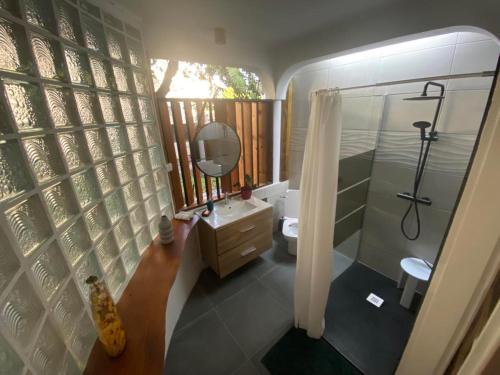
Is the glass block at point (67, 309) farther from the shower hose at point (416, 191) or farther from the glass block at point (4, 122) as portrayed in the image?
the shower hose at point (416, 191)

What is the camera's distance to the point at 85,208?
36.1 inches

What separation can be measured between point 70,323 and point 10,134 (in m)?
0.71

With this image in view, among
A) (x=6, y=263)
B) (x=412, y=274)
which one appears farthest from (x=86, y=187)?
(x=412, y=274)

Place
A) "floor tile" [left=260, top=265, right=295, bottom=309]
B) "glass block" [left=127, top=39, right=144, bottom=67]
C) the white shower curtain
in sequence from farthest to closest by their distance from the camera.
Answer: "floor tile" [left=260, top=265, right=295, bottom=309]
"glass block" [left=127, top=39, right=144, bottom=67]
the white shower curtain

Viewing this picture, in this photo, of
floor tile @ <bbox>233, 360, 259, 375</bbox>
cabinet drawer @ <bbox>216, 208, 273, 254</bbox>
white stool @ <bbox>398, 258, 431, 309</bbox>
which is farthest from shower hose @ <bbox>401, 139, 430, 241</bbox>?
floor tile @ <bbox>233, 360, 259, 375</bbox>

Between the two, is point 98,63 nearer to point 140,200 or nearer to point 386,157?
point 140,200

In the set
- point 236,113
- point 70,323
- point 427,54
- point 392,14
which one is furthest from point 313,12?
point 70,323

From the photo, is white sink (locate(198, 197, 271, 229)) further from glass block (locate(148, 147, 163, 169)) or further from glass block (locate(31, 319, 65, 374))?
glass block (locate(31, 319, 65, 374))

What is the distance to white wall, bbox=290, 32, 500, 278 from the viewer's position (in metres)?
1.38

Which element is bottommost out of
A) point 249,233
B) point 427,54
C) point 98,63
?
point 249,233

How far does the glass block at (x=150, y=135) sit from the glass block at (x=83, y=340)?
1.09m

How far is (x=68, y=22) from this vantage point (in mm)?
882

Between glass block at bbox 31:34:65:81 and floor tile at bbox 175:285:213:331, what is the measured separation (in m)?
1.76

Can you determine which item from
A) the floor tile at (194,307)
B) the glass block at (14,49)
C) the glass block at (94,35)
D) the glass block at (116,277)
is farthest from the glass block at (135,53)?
the floor tile at (194,307)
